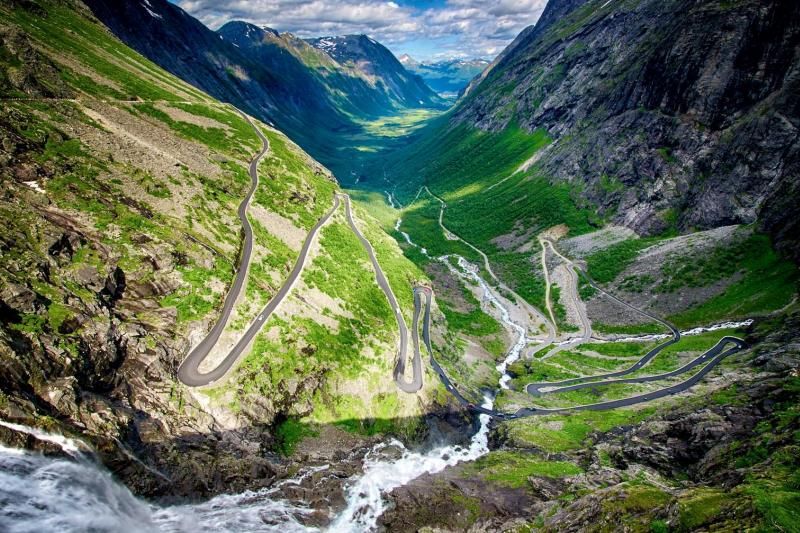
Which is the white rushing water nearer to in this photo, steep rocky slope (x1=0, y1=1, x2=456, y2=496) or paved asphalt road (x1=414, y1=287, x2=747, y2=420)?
steep rocky slope (x1=0, y1=1, x2=456, y2=496)

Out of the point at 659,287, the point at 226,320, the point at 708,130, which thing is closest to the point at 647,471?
the point at 226,320

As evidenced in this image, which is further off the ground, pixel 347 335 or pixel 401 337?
pixel 347 335

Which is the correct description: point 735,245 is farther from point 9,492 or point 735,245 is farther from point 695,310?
point 9,492

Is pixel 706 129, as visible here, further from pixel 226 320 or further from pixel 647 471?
pixel 226 320

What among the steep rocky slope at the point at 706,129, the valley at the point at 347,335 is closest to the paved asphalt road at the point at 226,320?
the valley at the point at 347,335

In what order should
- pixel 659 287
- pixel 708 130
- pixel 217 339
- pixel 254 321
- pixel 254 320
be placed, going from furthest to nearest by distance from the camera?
1. pixel 708 130
2. pixel 659 287
3. pixel 254 320
4. pixel 254 321
5. pixel 217 339

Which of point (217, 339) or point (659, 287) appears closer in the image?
point (217, 339)

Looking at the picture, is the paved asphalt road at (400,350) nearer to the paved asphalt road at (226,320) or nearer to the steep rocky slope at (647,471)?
the paved asphalt road at (226,320)
